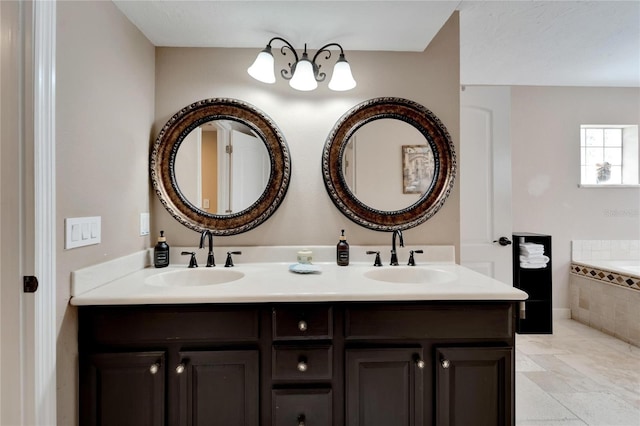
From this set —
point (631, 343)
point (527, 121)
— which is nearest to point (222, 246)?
point (527, 121)

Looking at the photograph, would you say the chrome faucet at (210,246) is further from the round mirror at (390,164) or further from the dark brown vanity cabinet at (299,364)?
the round mirror at (390,164)

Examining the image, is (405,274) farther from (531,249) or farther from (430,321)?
(531,249)

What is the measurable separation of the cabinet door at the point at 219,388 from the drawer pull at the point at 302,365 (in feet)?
0.55

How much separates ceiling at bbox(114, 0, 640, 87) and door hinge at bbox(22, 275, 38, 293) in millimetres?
1284

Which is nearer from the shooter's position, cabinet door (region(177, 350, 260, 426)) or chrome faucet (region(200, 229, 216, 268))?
cabinet door (region(177, 350, 260, 426))

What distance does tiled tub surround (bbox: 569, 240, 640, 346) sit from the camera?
8.78 feet

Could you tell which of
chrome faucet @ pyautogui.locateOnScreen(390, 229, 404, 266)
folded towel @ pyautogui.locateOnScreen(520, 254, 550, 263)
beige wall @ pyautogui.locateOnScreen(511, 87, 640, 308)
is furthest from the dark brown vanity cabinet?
beige wall @ pyautogui.locateOnScreen(511, 87, 640, 308)

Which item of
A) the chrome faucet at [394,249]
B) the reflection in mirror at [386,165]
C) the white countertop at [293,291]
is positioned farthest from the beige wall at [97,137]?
the chrome faucet at [394,249]

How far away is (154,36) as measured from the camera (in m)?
1.74

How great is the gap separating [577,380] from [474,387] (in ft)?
5.07

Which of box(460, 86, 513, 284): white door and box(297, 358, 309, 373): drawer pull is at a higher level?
box(460, 86, 513, 284): white door

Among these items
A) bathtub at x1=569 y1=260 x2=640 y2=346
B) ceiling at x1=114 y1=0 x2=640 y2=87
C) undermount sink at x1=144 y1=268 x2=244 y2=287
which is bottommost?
bathtub at x1=569 y1=260 x2=640 y2=346

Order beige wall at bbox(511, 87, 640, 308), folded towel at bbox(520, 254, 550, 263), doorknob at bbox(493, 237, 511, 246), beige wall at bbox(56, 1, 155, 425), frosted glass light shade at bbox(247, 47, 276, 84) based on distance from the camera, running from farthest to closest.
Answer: beige wall at bbox(511, 87, 640, 308)
folded towel at bbox(520, 254, 550, 263)
doorknob at bbox(493, 237, 511, 246)
frosted glass light shade at bbox(247, 47, 276, 84)
beige wall at bbox(56, 1, 155, 425)

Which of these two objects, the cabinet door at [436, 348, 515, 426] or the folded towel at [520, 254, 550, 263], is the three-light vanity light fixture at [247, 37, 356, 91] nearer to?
the cabinet door at [436, 348, 515, 426]
